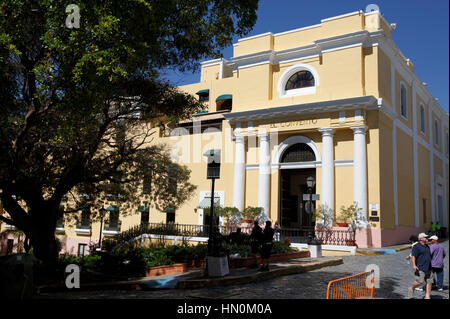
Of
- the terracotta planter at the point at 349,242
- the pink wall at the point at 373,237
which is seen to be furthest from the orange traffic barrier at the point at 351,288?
the pink wall at the point at 373,237

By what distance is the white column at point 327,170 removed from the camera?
877 inches

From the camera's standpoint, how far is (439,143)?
3581 centimetres

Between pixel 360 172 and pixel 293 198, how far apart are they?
1041cm

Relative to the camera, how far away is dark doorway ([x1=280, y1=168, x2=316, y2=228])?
25331mm

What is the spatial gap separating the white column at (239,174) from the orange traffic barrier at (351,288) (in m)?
16.7

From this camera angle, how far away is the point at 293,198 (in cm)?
3155

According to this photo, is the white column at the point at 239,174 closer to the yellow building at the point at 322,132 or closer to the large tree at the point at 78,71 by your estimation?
the yellow building at the point at 322,132

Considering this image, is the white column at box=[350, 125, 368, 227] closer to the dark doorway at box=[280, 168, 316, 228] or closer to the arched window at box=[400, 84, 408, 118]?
the dark doorway at box=[280, 168, 316, 228]

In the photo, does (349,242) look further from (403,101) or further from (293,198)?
(403,101)

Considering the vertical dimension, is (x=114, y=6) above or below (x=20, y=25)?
above

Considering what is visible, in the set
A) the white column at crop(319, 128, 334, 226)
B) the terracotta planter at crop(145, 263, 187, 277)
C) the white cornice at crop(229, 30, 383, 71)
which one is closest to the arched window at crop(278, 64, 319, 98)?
the white cornice at crop(229, 30, 383, 71)
